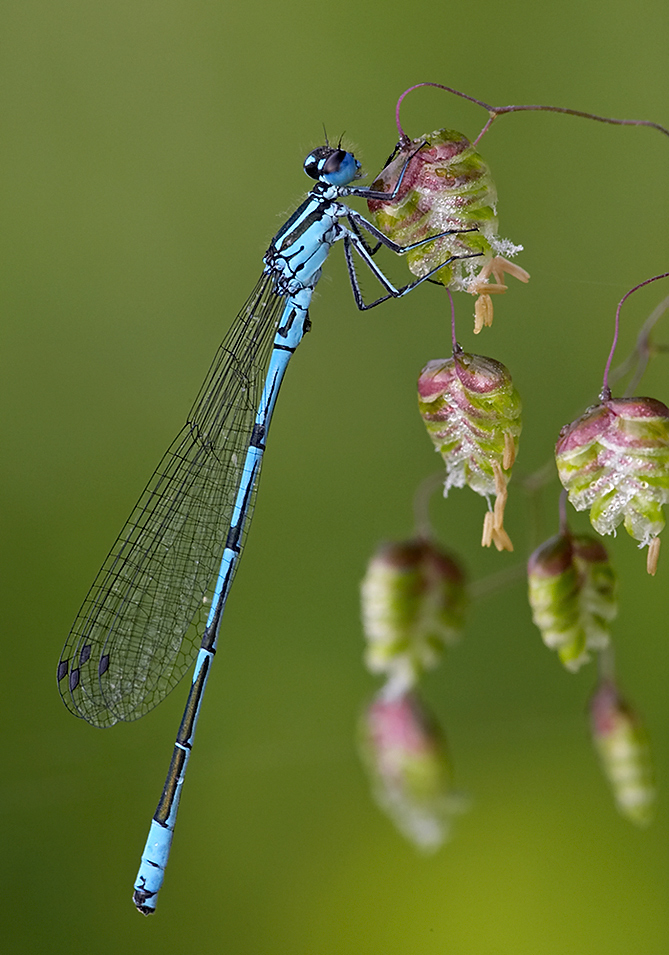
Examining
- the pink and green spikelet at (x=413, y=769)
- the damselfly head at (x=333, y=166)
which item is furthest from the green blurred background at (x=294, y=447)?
the pink and green spikelet at (x=413, y=769)

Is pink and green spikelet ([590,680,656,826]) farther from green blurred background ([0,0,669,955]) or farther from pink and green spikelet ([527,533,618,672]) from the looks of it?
green blurred background ([0,0,669,955])

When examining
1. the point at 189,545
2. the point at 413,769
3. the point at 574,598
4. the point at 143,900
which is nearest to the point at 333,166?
the point at 189,545

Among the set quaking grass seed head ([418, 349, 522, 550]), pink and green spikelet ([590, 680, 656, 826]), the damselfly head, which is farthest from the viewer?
the damselfly head

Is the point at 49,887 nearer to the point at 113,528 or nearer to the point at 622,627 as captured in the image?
the point at 113,528

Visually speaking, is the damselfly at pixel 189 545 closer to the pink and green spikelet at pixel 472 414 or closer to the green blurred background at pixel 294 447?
the green blurred background at pixel 294 447

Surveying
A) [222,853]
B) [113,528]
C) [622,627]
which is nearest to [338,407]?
[113,528]

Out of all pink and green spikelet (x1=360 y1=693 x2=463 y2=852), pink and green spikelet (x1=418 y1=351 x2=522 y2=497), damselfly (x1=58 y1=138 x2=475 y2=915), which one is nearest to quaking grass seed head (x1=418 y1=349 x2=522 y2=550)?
pink and green spikelet (x1=418 y1=351 x2=522 y2=497)
